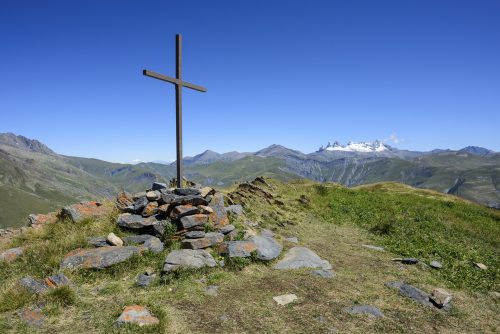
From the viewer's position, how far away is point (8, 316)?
28.4 feet

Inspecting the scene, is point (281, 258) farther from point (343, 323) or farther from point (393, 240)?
point (393, 240)

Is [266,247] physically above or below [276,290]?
above

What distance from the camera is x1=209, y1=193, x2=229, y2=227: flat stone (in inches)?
620

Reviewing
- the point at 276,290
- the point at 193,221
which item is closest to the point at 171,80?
the point at 193,221

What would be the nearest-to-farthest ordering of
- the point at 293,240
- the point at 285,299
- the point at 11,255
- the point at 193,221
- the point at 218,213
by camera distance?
the point at 285,299 < the point at 11,255 < the point at 193,221 < the point at 218,213 < the point at 293,240

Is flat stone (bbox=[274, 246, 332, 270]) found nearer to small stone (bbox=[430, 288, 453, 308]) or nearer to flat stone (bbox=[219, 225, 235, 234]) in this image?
flat stone (bbox=[219, 225, 235, 234])

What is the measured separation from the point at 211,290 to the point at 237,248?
2889 mm

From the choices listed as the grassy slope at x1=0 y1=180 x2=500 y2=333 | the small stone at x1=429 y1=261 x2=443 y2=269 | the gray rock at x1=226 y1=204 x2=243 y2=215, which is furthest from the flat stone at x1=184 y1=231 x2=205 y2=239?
the small stone at x1=429 y1=261 x2=443 y2=269

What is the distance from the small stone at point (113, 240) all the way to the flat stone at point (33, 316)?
14.2 ft

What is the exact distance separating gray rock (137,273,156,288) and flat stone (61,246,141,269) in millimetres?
1220

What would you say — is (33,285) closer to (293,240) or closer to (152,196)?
(152,196)

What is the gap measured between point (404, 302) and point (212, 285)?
6.25m

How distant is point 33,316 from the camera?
28.3 feet

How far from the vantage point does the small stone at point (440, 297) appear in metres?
11.0
